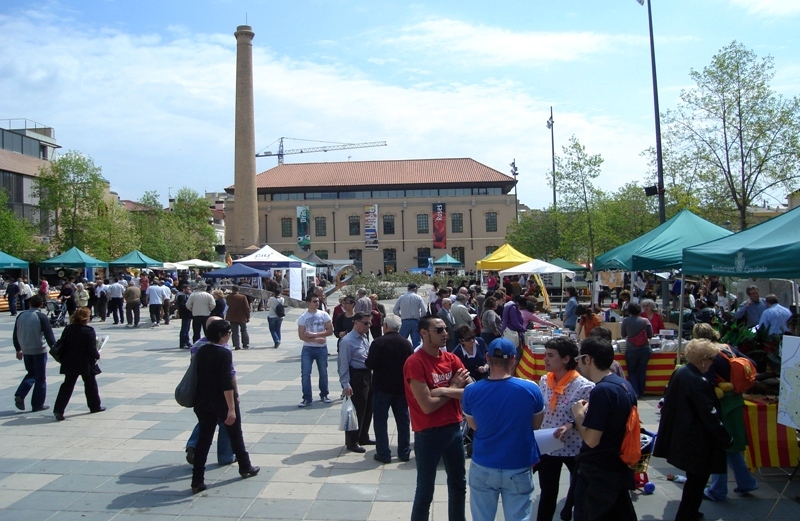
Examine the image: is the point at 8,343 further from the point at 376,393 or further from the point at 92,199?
the point at 92,199

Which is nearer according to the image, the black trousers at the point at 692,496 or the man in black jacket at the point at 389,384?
the black trousers at the point at 692,496

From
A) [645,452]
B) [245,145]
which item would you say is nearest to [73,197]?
[245,145]

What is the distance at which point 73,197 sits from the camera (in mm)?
45000

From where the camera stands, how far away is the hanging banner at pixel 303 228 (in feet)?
230

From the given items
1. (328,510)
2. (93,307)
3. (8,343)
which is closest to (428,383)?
(328,510)

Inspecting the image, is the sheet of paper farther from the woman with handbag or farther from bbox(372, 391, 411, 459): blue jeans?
the woman with handbag

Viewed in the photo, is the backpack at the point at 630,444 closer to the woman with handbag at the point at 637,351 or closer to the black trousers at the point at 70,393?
the woman with handbag at the point at 637,351

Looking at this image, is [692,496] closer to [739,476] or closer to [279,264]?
[739,476]

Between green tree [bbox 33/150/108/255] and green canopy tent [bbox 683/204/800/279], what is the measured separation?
1760 inches

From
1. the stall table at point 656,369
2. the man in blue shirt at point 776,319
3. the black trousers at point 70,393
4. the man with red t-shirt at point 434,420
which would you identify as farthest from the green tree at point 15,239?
the man with red t-shirt at point 434,420

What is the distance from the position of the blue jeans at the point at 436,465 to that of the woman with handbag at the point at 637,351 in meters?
5.58

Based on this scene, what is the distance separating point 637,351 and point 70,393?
805 cm

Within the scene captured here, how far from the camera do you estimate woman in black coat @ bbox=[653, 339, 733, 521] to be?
4.72m

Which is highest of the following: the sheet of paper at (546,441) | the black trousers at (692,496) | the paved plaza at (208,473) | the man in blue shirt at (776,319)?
the man in blue shirt at (776,319)
